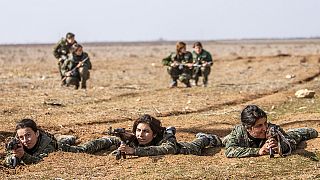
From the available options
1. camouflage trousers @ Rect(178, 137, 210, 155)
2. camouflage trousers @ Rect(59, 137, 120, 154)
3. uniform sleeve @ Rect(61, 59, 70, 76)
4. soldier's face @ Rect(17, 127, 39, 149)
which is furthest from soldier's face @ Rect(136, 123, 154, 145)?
uniform sleeve @ Rect(61, 59, 70, 76)

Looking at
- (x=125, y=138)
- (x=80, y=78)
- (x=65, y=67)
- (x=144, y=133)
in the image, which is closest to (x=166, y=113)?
(x=144, y=133)

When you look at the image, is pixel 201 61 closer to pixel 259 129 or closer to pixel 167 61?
pixel 167 61

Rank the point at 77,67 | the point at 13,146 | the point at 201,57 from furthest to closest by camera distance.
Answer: the point at 201,57 → the point at 77,67 → the point at 13,146

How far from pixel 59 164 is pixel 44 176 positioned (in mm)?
523

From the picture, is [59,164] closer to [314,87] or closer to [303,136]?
[303,136]

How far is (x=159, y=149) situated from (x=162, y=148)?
5 cm

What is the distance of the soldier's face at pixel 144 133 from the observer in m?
6.88

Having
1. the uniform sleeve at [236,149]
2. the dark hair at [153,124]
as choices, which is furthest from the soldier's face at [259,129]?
the dark hair at [153,124]

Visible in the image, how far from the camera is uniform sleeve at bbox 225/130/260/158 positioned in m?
6.61

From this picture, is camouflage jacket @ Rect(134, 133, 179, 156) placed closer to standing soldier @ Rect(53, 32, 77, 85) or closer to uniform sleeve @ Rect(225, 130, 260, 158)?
uniform sleeve @ Rect(225, 130, 260, 158)

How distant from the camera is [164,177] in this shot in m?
5.99

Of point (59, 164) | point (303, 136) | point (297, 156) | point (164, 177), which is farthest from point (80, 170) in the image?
point (303, 136)

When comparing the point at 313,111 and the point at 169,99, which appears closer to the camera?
the point at 313,111

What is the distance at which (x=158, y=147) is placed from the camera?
6867 millimetres
